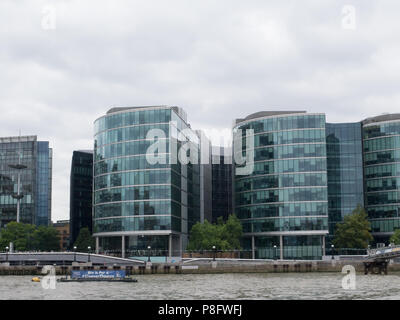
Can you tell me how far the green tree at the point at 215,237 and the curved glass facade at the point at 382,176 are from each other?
31.5 meters

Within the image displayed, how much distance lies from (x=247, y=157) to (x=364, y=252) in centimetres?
3052

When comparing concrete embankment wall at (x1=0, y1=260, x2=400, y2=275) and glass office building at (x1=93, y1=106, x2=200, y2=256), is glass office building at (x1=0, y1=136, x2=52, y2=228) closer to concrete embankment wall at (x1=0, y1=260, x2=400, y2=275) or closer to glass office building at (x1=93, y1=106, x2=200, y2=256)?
glass office building at (x1=93, y1=106, x2=200, y2=256)

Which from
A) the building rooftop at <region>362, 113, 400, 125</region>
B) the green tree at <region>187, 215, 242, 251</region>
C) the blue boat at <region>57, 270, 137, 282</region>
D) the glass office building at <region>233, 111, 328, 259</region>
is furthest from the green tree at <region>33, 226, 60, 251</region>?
the building rooftop at <region>362, 113, 400, 125</region>

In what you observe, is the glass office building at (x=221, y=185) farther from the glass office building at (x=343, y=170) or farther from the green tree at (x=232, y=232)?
the green tree at (x=232, y=232)

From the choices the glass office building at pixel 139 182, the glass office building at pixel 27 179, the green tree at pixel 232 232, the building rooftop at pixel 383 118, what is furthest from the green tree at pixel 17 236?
the building rooftop at pixel 383 118

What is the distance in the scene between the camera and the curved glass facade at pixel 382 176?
133m

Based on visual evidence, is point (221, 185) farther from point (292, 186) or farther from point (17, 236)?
point (17, 236)

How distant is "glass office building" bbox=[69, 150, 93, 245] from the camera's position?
576 ft

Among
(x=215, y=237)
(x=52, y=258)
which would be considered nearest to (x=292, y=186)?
(x=215, y=237)

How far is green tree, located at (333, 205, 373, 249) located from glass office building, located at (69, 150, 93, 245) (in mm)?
77384

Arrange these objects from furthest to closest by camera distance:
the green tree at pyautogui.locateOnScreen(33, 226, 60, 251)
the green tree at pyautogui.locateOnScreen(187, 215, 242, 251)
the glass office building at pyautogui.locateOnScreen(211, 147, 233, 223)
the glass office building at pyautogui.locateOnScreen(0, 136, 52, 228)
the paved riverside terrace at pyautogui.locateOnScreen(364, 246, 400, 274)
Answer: the glass office building at pyautogui.locateOnScreen(211, 147, 233, 223)
the glass office building at pyautogui.locateOnScreen(0, 136, 52, 228)
the green tree at pyautogui.locateOnScreen(33, 226, 60, 251)
the green tree at pyautogui.locateOnScreen(187, 215, 242, 251)
the paved riverside terrace at pyautogui.locateOnScreen(364, 246, 400, 274)

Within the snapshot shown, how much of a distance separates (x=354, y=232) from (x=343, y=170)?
17169 millimetres

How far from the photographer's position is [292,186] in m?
126
